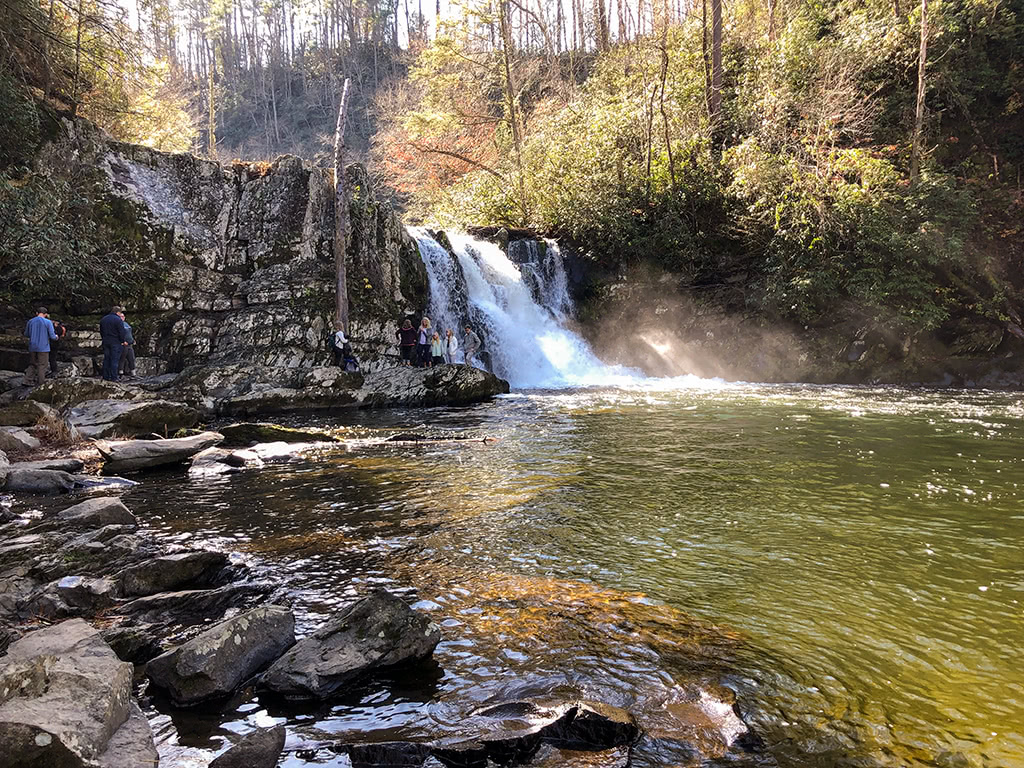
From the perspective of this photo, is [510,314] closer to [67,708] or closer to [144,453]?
[144,453]

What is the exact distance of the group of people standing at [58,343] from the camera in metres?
14.1

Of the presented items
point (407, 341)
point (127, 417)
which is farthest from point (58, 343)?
point (407, 341)

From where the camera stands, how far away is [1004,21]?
20891 mm

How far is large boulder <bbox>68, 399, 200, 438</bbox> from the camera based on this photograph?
1151 centimetres

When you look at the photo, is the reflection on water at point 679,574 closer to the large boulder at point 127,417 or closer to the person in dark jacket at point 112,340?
the large boulder at point 127,417

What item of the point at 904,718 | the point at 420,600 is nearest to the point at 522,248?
the point at 420,600

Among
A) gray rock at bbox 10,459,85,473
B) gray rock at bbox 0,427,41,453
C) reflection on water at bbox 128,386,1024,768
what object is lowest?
reflection on water at bbox 128,386,1024,768

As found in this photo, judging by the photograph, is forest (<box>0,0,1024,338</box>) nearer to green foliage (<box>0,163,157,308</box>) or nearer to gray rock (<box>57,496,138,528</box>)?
green foliage (<box>0,163,157,308</box>)

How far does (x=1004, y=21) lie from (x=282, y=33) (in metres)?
71.2

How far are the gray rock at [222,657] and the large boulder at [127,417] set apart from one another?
30.5 ft

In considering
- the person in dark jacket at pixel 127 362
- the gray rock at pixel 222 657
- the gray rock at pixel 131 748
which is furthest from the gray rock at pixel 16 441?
the gray rock at pixel 131 748

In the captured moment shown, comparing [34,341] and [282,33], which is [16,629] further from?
[282,33]

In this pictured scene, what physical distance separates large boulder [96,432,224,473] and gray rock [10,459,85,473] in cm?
37

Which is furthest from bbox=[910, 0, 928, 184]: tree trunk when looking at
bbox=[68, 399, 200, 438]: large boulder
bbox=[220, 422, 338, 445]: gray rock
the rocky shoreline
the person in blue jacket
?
the person in blue jacket
